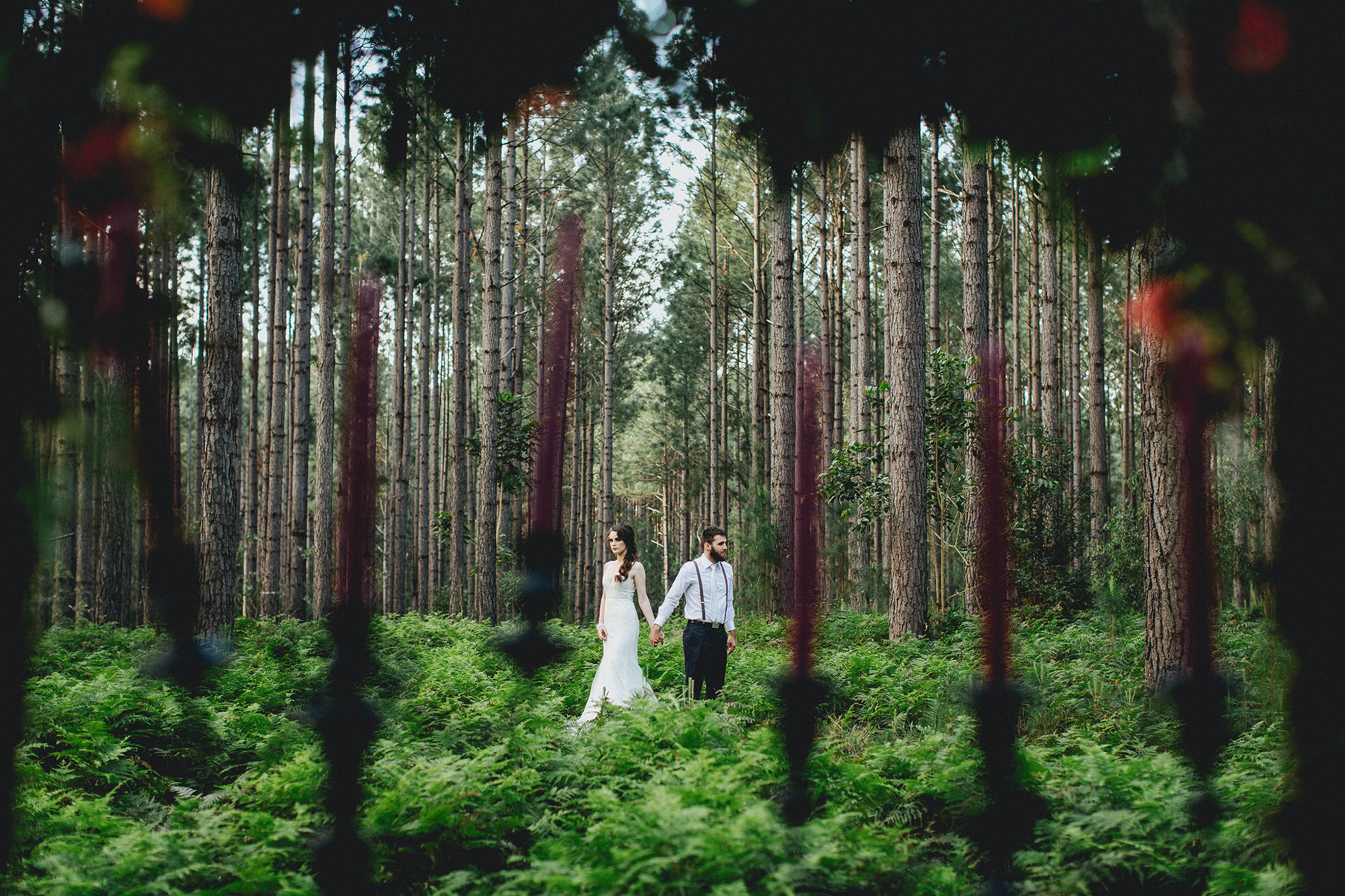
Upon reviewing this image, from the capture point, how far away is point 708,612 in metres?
6.57

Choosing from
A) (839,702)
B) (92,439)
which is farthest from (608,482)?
(92,439)

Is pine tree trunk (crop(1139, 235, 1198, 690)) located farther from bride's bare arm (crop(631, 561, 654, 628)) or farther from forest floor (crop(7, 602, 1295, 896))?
bride's bare arm (crop(631, 561, 654, 628))

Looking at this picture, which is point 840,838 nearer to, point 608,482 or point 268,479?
point 268,479

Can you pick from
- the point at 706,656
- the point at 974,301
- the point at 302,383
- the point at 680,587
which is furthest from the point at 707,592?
the point at 302,383

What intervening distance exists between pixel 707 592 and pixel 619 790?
8.91 ft

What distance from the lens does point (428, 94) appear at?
1473mm

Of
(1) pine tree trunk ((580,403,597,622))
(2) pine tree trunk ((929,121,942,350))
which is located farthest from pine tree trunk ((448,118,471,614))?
(2) pine tree trunk ((929,121,942,350))

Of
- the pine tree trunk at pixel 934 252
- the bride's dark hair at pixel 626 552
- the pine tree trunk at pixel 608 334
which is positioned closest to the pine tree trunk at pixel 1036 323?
the pine tree trunk at pixel 934 252

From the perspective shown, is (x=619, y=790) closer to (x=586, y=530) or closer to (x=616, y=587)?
(x=616, y=587)

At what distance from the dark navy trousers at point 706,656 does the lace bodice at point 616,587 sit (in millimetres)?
605

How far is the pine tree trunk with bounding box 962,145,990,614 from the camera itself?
10.2 meters

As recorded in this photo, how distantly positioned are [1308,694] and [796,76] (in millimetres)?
1168

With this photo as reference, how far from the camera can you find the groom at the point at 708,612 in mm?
6578

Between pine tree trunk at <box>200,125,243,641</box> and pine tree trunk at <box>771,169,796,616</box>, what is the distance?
6330 mm
